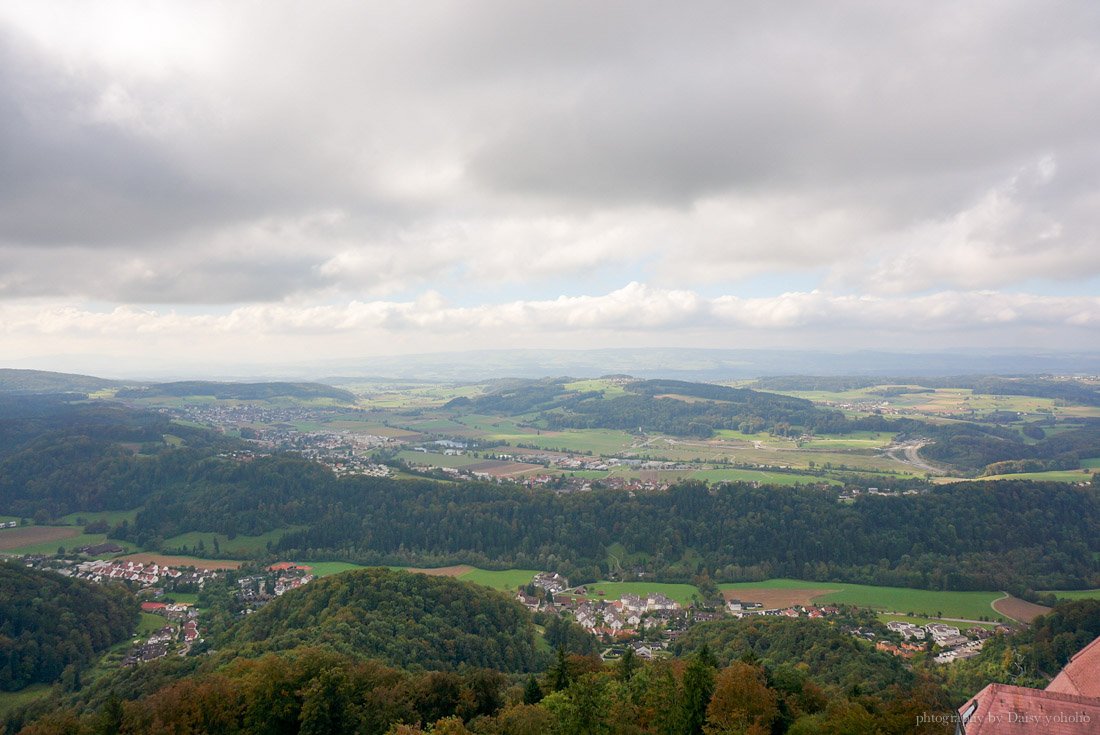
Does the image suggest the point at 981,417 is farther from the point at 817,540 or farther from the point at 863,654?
the point at 863,654

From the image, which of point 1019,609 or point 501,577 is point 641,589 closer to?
point 501,577

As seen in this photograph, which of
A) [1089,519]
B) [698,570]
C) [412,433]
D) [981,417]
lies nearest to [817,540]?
[698,570]

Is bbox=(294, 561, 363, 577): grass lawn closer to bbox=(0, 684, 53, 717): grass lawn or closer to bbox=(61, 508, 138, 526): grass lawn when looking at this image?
bbox=(0, 684, 53, 717): grass lawn

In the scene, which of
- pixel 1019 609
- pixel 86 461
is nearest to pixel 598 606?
pixel 1019 609

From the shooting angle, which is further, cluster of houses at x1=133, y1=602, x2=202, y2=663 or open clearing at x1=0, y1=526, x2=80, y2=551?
open clearing at x1=0, y1=526, x2=80, y2=551

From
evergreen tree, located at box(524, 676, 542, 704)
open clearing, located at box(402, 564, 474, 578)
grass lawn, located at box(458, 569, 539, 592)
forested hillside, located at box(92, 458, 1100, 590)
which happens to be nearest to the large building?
evergreen tree, located at box(524, 676, 542, 704)

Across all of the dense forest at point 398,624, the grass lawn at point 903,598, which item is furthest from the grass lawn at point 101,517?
the grass lawn at point 903,598
